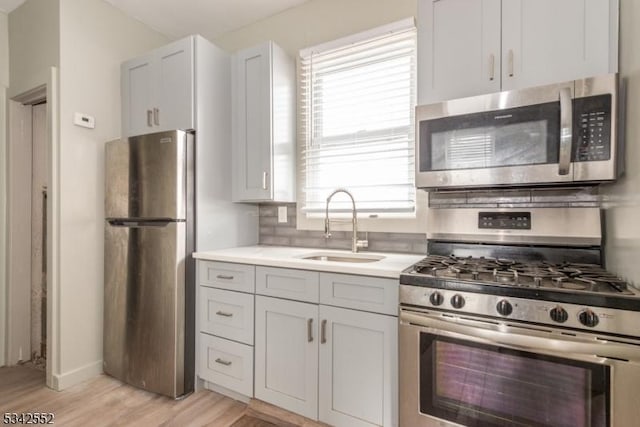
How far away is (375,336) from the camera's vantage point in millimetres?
1527

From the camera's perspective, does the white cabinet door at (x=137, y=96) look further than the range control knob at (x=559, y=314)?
Yes

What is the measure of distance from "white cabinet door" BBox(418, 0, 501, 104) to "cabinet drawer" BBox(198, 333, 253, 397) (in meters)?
1.76

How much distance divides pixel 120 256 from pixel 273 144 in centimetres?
131

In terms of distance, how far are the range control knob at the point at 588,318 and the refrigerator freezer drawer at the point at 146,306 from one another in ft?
6.56

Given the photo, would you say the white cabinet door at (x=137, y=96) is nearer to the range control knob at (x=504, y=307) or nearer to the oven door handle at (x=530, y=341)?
the oven door handle at (x=530, y=341)

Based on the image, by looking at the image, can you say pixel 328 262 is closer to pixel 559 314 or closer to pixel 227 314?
pixel 227 314

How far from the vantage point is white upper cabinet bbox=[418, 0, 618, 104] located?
4.54ft

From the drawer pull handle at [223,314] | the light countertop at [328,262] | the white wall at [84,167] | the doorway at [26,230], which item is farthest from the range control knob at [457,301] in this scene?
the doorway at [26,230]

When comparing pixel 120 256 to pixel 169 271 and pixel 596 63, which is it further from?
pixel 596 63

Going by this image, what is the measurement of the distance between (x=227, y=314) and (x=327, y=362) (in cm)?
71

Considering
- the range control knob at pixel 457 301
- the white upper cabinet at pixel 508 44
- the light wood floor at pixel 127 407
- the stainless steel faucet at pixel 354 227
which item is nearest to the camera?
the range control knob at pixel 457 301

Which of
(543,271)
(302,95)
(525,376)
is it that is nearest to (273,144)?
(302,95)

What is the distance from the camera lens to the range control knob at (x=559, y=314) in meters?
1.12

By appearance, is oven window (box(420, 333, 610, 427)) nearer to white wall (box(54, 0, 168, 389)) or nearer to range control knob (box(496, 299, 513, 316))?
range control knob (box(496, 299, 513, 316))
